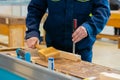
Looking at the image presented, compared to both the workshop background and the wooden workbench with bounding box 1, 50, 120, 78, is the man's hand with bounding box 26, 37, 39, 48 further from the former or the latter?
the workshop background

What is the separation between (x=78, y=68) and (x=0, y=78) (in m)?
0.42

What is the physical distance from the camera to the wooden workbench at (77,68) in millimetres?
1162

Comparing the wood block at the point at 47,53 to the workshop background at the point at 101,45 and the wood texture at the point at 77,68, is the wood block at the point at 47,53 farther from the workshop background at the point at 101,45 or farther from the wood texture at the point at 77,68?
the workshop background at the point at 101,45

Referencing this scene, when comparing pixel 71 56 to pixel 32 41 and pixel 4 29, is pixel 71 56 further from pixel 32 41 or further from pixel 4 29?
pixel 4 29

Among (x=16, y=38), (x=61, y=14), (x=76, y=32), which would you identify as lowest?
(x=16, y=38)

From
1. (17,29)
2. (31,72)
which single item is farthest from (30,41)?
(17,29)

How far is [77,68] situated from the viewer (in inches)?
49.3

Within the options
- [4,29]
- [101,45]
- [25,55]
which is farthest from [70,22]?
[101,45]

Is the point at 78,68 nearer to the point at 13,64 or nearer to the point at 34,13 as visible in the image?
the point at 13,64

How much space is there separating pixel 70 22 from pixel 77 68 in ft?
1.45

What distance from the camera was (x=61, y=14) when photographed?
5.41 feet

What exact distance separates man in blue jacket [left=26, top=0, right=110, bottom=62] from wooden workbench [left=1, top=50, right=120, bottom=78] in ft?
0.72

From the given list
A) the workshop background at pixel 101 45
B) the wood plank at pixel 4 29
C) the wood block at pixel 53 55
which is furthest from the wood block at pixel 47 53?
the wood plank at pixel 4 29

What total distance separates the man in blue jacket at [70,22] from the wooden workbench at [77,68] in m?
0.22
